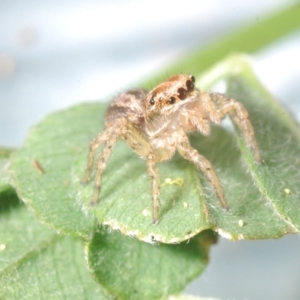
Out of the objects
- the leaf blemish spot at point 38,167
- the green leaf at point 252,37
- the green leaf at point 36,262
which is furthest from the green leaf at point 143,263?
the green leaf at point 252,37

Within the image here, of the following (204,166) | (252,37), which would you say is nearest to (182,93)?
(204,166)

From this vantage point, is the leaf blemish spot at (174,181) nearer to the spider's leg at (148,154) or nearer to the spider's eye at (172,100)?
the spider's leg at (148,154)

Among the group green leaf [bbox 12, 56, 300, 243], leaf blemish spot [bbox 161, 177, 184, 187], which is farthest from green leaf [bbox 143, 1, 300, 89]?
leaf blemish spot [bbox 161, 177, 184, 187]

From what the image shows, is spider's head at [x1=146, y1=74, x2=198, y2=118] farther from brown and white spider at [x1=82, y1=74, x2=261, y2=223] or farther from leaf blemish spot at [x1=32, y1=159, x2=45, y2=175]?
leaf blemish spot at [x1=32, y1=159, x2=45, y2=175]

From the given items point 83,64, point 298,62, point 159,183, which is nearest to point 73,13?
point 83,64

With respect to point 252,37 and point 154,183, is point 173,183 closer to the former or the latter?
point 154,183
